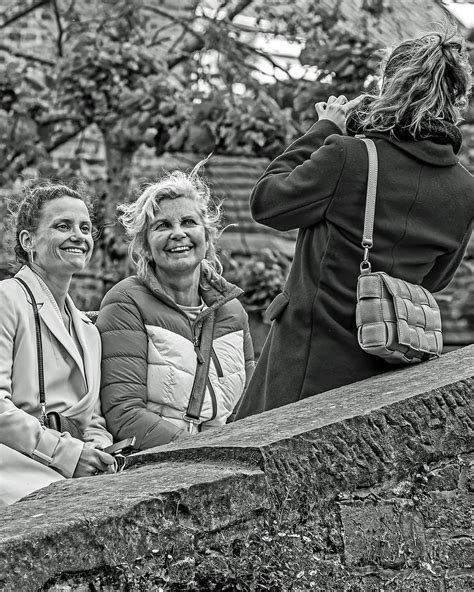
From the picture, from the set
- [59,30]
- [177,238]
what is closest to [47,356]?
[177,238]

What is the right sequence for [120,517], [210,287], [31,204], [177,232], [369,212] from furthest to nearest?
[210,287] → [177,232] → [31,204] → [369,212] → [120,517]

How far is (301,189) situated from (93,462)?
1151 millimetres

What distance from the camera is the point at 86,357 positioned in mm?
4652

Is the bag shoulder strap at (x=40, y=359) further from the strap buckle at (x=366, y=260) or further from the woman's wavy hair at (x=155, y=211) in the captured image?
the strap buckle at (x=366, y=260)

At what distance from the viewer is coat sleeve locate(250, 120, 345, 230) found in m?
4.14

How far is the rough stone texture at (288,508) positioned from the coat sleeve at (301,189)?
0.60m

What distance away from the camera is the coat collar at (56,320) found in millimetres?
4559

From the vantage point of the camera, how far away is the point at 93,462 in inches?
170

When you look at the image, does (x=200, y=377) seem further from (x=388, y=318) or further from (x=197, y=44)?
(x=197, y=44)


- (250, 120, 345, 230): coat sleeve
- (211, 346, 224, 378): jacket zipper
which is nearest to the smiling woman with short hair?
(211, 346, 224, 378): jacket zipper

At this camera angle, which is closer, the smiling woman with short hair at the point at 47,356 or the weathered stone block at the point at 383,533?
the weathered stone block at the point at 383,533

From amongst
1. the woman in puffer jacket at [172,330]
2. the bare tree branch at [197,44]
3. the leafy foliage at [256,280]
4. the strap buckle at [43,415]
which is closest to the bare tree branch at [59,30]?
the bare tree branch at [197,44]

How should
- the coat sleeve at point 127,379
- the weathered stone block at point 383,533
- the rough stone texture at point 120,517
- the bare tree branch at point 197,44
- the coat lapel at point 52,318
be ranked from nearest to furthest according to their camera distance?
the rough stone texture at point 120,517
the weathered stone block at point 383,533
the coat lapel at point 52,318
the coat sleeve at point 127,379
the bare tree branch at point 197,44

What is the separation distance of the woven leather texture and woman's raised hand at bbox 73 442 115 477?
0.95m
